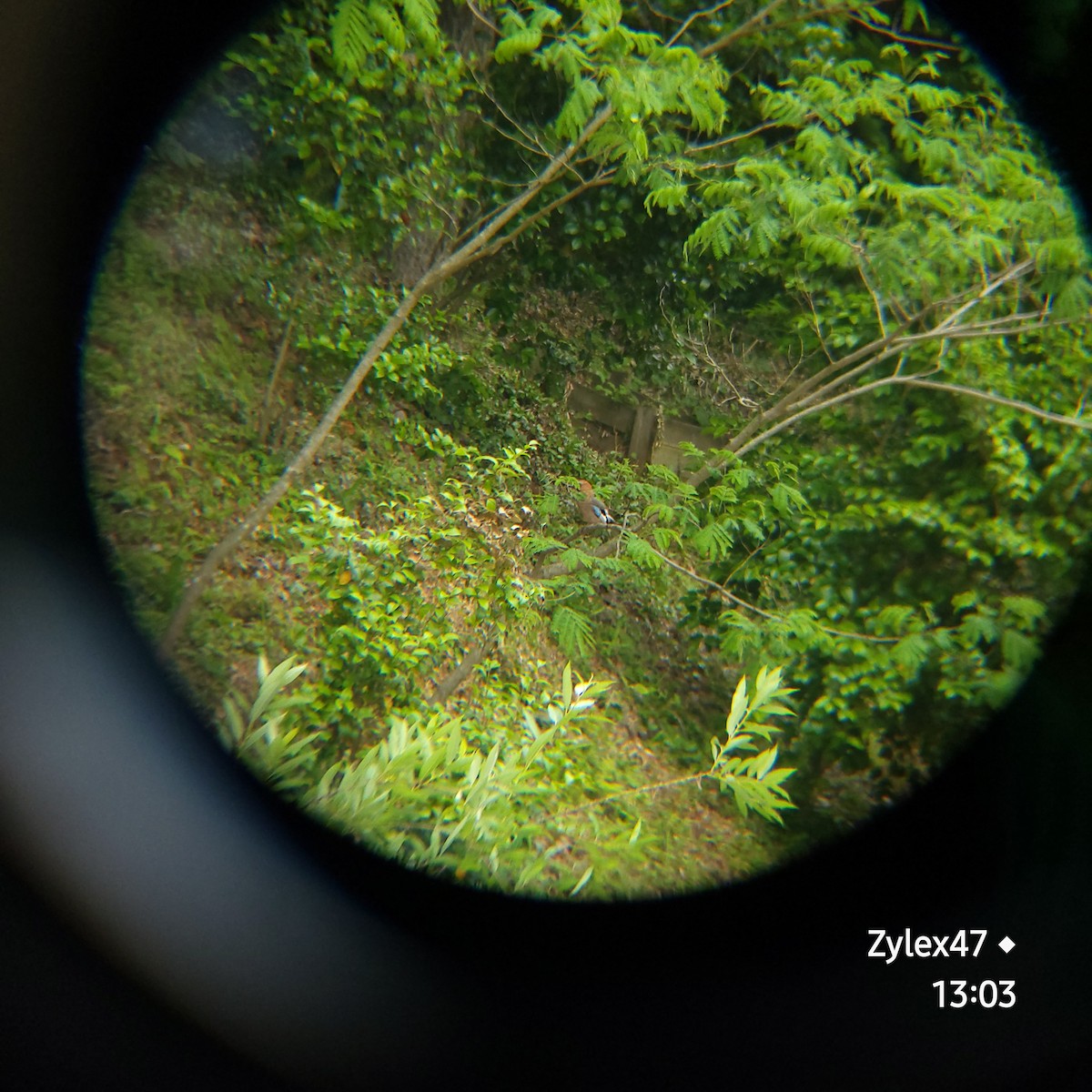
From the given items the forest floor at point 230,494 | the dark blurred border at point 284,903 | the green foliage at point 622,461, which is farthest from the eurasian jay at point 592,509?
the dark blurred border at point 284,903

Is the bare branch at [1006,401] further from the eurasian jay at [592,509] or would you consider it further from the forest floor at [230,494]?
the forest floor at [230,494]

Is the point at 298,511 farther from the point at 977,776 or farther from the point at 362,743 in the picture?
the point at 977,776

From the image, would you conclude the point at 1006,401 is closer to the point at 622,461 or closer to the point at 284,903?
the point at 622,461

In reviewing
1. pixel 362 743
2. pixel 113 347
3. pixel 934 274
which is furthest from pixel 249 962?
pixel 934 274
